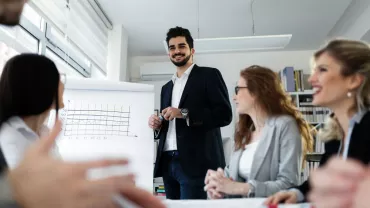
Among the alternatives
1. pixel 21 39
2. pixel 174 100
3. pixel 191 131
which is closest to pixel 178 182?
pixel 191 131

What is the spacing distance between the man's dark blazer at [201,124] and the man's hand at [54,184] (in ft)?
5.43

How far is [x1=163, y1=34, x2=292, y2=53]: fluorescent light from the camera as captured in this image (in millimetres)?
3150

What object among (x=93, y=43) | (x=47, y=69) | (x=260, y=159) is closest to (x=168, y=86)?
(x=260, y=159)

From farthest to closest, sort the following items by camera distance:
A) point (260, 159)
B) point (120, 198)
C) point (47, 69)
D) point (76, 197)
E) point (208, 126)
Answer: point (208, 126)
point (260, 159)
point (47, 69)
point (120, 198)
point (76, 197)

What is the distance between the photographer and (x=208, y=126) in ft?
6.51

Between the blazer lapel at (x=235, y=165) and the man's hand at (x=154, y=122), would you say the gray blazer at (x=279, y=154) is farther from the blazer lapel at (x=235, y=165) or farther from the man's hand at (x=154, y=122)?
the man's hand at (x=154, y=122)

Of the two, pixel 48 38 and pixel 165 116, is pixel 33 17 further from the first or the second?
pixel 165 116

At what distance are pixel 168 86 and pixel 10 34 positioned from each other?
3.54 feet

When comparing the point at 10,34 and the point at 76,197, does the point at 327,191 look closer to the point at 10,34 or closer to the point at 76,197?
the point at 76,197

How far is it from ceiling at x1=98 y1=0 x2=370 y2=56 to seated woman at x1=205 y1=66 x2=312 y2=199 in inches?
86.8

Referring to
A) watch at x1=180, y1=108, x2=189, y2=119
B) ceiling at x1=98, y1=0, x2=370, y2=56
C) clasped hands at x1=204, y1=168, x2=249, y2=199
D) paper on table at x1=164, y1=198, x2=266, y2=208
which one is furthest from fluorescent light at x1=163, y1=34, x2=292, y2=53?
paper on table at x1=164, y1=198, x2=266, y2=208

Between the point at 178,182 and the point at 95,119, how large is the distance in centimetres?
60

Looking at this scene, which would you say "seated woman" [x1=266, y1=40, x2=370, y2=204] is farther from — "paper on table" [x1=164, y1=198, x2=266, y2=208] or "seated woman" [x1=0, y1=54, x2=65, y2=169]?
"seated woman" [x1=0, y1=54, x2=65, y2=169]

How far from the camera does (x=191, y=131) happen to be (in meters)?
1.99
